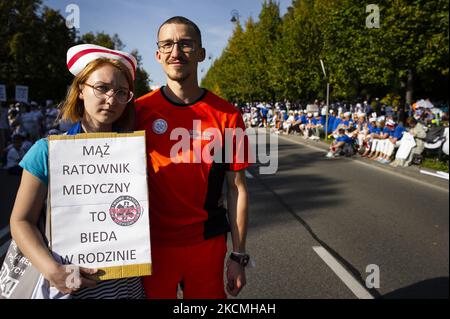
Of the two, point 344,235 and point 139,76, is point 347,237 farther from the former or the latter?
point 139,76

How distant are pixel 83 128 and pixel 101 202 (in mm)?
386

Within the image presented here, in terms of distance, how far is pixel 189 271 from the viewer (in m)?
2.26

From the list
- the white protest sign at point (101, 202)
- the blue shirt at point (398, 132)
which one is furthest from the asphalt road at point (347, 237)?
the blue shirt at point (398, 132)

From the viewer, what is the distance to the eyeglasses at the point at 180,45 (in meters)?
2.10

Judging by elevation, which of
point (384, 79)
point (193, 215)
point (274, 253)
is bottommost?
point (274, 253)

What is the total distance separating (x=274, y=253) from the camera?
5.14 meters

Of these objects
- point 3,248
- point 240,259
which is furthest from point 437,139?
point 240,259

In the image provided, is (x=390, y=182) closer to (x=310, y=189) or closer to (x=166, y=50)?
(x=310, y=189)

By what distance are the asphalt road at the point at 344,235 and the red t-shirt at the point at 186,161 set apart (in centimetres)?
202

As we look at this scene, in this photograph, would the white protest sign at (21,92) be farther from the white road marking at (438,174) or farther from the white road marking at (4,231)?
the white road marking at (438,174)
